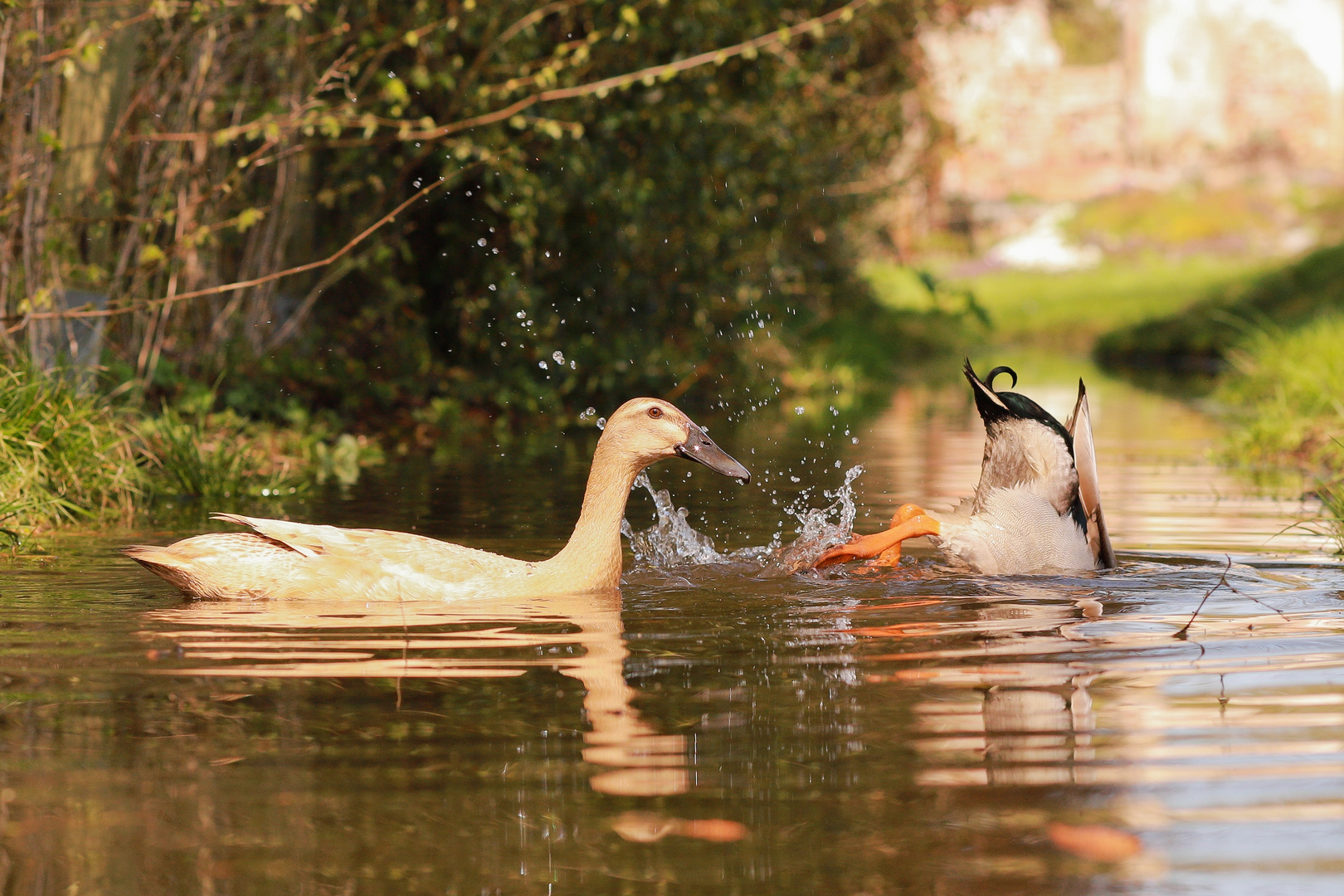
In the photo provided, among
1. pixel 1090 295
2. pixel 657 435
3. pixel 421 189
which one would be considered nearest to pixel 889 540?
pixel 657 435

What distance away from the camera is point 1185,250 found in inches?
1625

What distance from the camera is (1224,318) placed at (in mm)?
26203

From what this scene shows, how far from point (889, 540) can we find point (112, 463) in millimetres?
4186

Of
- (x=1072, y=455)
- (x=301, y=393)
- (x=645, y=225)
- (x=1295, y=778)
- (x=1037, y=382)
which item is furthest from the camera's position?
(x=1037, y=382)

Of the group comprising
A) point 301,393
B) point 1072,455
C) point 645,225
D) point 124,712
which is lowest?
point 124,712

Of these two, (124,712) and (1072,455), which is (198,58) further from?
(124,712)

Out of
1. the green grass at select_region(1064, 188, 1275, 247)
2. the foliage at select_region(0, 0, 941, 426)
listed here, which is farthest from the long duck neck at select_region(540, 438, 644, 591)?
the green grass at select_region(1064, 188, 1275, 247)

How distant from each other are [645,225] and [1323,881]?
41.2ft

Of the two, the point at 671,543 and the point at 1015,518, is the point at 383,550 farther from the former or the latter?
the point at 1015,518

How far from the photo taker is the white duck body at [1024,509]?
6848 mm

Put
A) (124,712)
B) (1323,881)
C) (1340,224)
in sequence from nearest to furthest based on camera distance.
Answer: (1323,881) < (124,712) < (1340,224)

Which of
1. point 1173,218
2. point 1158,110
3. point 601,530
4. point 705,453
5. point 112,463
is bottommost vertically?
point 601,530

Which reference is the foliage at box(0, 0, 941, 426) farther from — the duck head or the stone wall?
the stone wall

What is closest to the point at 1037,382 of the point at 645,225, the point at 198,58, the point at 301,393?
the point at 645,225
